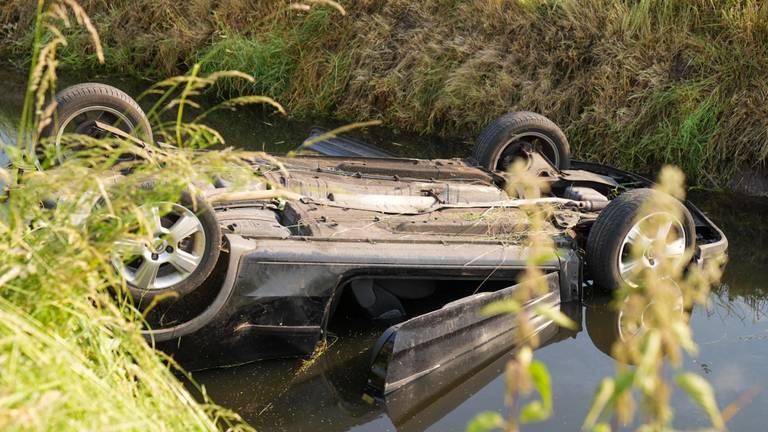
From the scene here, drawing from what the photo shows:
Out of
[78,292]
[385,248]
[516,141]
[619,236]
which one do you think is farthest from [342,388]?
[516,141]

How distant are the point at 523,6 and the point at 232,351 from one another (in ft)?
21.6

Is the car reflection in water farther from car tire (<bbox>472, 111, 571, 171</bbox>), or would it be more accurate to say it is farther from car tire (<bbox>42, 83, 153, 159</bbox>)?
car tire (<bbox>472, 111, 571, 171</bbox>)

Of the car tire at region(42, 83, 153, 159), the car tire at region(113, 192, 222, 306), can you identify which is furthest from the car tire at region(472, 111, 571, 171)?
the car tire at region(113, 192, 222, 306)

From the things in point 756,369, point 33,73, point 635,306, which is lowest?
point 756,369

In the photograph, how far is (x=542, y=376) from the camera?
230 centimetres

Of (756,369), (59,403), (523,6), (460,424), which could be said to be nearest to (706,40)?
(523,6)

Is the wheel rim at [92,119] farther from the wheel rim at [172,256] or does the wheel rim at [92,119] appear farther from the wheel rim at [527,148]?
the wheel rim at [527,148]

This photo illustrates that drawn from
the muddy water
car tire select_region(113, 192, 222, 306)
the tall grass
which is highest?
the tall grass

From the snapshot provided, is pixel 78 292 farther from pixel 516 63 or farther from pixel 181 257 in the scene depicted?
pixel 516 63

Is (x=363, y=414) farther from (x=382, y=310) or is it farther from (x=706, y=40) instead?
(x=706, y=40)

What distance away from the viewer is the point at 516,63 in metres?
11.2

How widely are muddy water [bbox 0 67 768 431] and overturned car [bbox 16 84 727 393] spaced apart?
0.14 meters

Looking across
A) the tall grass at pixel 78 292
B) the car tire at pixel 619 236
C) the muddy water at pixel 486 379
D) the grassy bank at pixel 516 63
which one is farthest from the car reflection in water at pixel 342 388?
the grassy bank at pixel 516 63

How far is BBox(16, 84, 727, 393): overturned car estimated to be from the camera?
565 centimetres
